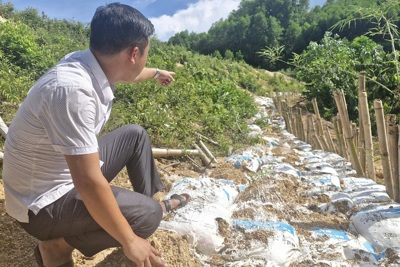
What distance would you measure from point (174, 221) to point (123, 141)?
48 cm

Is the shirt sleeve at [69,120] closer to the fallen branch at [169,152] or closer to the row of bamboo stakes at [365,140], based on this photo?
the row of bamboo stakes at [365,140]

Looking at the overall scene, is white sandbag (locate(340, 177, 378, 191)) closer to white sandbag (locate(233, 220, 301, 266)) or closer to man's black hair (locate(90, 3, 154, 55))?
white sandbag (locate(233, 220, 301, 266))

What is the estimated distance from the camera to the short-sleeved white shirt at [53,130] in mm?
1109

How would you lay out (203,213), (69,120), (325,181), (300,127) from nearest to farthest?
(69,120), (203,213), (325,181), (300,127)

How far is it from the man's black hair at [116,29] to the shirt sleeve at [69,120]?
0.19m

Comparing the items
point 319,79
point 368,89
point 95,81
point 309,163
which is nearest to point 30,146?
point 95,81

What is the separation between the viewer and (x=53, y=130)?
3.73 feet

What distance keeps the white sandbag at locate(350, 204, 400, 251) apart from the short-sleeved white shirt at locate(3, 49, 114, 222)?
4.42ft

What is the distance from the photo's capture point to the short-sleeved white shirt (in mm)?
1109

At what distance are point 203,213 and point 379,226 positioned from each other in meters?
0.85

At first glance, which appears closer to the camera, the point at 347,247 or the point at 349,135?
the point at 347,247

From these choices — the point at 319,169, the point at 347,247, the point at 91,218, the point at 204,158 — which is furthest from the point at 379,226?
the point at 204,158

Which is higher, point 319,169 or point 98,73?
point 98,73

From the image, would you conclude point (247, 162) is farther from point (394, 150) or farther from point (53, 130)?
point (53, 130)
